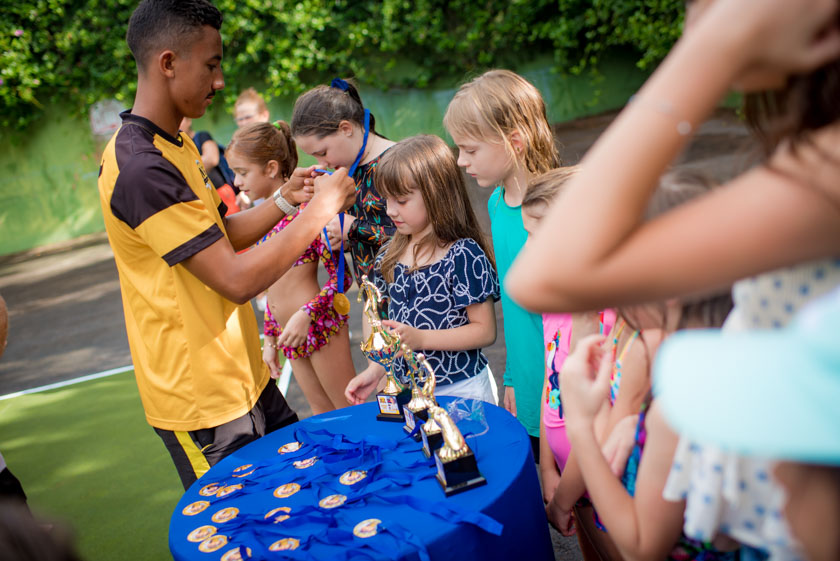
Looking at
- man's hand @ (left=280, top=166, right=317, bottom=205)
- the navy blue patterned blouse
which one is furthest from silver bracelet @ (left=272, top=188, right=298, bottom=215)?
the navy blue patterned blouse

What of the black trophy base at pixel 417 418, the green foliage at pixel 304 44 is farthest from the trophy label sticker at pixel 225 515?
the green foliage at pixel 304 44

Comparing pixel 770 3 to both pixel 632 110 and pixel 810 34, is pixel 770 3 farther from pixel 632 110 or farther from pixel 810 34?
pixel 632 110

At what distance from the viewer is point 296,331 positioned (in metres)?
2.91

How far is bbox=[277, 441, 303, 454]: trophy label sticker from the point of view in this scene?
75.0 inches

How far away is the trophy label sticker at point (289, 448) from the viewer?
1906 millimetres

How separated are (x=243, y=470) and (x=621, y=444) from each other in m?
1.08

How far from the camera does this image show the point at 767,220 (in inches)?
27.1

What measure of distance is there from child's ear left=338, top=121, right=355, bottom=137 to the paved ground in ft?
4.67

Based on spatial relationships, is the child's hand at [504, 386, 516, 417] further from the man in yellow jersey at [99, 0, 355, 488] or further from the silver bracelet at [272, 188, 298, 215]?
the silver bracelet at [272, 188, 298, 215]

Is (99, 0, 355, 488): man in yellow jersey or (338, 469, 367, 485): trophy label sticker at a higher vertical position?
(99, 0, 355, 488): man in yellow jersey

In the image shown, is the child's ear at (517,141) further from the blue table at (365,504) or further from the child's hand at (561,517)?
the child's hand at (561,517)

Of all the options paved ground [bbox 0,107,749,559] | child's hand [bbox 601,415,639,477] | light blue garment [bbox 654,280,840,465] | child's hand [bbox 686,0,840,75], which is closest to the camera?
light blue garment [bbox 654,280,840,465]

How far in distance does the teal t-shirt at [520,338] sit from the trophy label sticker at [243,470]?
999 millimetres

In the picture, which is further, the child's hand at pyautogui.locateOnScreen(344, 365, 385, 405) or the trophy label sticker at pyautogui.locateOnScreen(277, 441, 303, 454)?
the child's hand at pyautogui.locateOnScreen(344, 365, 385, 405)
